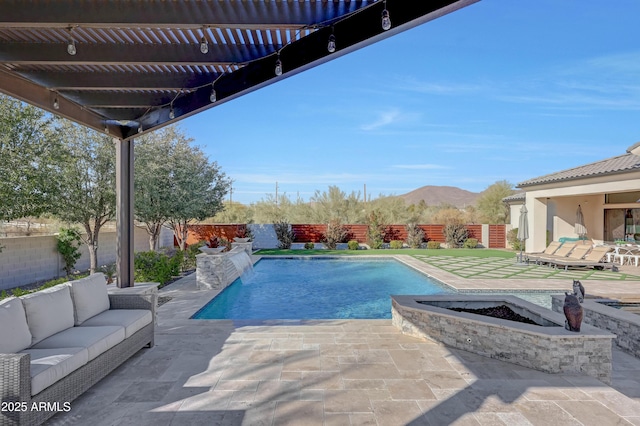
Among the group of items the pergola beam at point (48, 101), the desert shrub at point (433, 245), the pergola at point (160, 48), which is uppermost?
the pergola at point (160, 48)

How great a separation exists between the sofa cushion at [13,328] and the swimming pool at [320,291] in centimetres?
312

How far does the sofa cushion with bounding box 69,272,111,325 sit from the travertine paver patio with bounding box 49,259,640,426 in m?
0.73

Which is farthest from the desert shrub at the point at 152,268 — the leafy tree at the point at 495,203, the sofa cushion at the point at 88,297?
the leafy tree at the point at 495,203

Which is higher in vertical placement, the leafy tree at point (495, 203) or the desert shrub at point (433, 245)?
the leafy tree at point (495, 203)

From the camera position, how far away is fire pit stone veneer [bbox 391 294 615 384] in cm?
363

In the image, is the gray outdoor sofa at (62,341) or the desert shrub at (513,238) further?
the desert shrub at (513,238)

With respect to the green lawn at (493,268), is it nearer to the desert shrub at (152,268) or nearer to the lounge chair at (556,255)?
the lounge chair at (556,255)

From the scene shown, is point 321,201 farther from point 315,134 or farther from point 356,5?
point 356,5

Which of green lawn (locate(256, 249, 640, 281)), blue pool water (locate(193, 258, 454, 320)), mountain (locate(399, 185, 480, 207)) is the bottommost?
blue pool water (locate(193, 258, 454, 320))

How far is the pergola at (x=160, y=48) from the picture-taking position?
9.08 ft

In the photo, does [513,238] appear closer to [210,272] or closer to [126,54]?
[210,272]

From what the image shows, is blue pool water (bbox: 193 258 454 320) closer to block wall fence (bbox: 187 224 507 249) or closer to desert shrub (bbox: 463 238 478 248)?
block wall fence (bbox: 187 224 507 249)

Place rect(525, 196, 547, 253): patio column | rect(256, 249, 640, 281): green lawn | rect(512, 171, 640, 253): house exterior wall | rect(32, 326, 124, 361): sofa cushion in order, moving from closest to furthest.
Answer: rect(32, 326, 124, 361): sofa cushion < rect(256, 249, 640, 281): green lawn < rect(512, 171, 640, 253): house exterior wall < rect(525, 196, 547, 253): patio column

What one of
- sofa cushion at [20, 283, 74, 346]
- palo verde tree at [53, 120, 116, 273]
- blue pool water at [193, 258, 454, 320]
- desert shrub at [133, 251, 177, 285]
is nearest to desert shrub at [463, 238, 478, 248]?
blue pool water at [193, 258, 454, 320]
